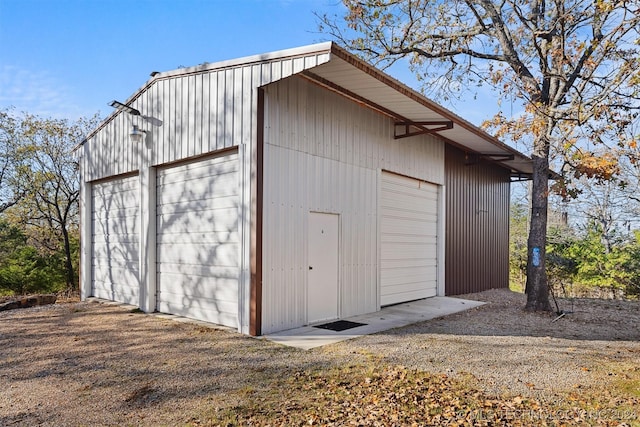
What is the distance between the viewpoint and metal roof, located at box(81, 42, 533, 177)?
209 inches

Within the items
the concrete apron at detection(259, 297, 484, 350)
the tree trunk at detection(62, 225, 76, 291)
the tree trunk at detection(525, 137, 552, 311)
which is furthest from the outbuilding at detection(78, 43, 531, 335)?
the tree trunk at detection(62, 225, 76, 291)

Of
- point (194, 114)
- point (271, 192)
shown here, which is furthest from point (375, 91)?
point (194, 114)

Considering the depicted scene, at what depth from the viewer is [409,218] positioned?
9117mm

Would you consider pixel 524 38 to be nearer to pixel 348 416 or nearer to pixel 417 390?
pixel 417 390

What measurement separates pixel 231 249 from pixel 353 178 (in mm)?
2510

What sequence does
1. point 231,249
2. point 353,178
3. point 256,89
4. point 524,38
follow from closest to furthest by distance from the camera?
point 256,89 → point 231,249 → point 353,178 → point 524,38

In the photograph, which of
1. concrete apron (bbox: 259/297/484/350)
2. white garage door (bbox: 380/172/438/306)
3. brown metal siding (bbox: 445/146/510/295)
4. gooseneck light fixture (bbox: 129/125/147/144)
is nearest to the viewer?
concrete apron (bbox: 259/297/484/350)

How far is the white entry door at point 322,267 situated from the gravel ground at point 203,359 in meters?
1.12

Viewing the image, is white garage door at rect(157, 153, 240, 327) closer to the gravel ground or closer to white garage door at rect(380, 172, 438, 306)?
the gravel ground

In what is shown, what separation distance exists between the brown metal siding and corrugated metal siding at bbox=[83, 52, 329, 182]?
5957mm

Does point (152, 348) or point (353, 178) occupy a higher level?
point (353, 178)

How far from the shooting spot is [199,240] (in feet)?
22.3

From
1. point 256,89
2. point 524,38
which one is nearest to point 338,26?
point 524,38

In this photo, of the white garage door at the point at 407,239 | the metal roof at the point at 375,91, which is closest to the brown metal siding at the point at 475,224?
the white garage door at the point at 407,239
